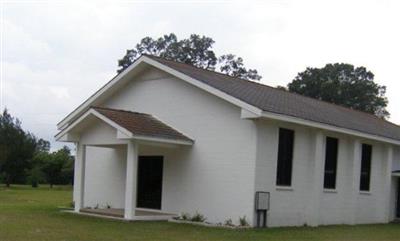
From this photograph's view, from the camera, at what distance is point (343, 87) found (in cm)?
6212

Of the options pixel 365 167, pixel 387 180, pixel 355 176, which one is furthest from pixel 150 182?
pixel 387 180

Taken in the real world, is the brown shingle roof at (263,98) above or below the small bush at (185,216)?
above

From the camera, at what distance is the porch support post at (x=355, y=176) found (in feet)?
77.2

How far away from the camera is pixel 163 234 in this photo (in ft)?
52.4

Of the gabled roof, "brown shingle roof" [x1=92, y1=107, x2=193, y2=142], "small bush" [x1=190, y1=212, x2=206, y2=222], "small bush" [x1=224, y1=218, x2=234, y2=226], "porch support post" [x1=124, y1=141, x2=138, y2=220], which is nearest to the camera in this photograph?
the gabled roof

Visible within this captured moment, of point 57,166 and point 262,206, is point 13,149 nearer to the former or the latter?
point 57,166

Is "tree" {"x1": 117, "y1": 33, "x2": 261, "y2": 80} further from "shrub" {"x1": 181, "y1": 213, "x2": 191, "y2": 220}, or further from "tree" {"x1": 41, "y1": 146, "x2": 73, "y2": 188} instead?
"shrub" {"x1": 181, "y1": 213, "x2": 191, "y2": 220}

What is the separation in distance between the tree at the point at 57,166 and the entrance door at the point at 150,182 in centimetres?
4263


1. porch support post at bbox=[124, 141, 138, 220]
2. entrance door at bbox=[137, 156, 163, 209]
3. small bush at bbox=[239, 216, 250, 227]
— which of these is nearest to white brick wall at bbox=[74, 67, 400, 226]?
small bush at bbox=[239, 216, 250, 227]

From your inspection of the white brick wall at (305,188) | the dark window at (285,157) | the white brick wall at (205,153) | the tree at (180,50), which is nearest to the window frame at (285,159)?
the dark window at (285,157)

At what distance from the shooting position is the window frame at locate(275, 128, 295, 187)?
20.1m

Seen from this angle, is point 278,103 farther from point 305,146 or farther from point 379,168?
point 379,168

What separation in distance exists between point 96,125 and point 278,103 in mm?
6250

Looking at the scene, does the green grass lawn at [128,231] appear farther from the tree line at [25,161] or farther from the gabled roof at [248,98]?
the tree line at [25,161]
